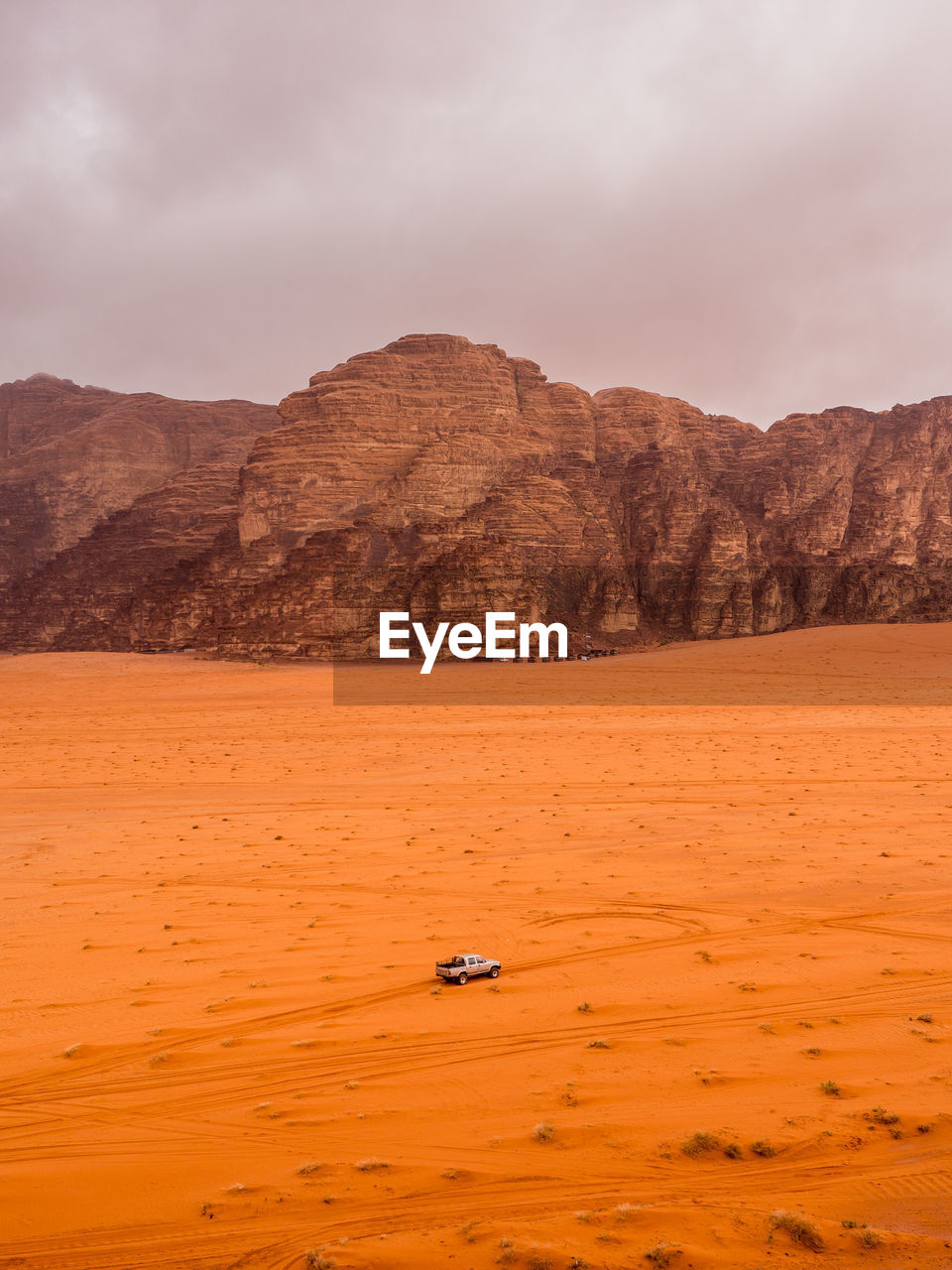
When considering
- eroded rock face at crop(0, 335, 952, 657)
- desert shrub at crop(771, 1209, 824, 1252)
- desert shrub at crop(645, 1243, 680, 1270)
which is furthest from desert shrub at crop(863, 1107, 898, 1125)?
eroded rock face at crop(0, 335, 952, 657)

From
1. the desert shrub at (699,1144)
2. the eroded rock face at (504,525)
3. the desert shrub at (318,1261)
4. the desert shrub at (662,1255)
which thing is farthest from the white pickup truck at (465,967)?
the eroded rock face at (504,525)

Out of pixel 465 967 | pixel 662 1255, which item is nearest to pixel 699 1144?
pixel 662 1255

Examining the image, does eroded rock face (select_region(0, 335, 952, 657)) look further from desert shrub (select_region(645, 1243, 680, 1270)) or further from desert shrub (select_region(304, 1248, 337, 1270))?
desert shrub (select_region(645, 1243, 680, 1270))

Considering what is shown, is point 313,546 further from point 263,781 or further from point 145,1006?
point 145,1006

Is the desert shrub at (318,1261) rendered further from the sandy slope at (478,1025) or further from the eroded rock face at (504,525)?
the eroded rock face at (504,525)

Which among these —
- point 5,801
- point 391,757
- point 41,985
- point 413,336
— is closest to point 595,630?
point 413,336
